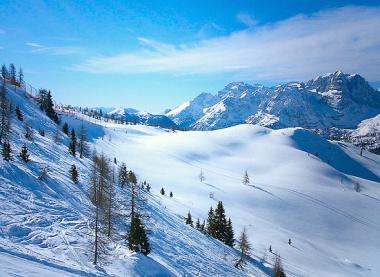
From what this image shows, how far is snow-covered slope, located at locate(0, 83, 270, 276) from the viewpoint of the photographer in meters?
26.9

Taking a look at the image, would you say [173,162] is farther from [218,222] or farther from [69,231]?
[69,231]

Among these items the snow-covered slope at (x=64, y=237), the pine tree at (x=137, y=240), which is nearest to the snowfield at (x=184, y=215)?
the snow-covered slope at (x=64, y=237)

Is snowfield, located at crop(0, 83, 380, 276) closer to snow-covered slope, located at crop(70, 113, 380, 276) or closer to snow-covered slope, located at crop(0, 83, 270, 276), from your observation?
snow-covered slope, located at crop(0, 83, 270, 276)

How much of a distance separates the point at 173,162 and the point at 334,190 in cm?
7658

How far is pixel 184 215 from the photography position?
247 ft

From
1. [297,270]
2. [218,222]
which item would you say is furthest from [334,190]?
[218,222]

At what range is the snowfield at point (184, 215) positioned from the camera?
100ft

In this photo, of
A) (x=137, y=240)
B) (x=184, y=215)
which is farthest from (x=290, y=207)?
(x=137, y=240)

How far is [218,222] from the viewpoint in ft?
218

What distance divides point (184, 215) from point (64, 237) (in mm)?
45126

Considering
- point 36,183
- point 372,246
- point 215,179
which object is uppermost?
point 36,183

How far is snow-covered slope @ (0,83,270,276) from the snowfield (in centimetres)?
12

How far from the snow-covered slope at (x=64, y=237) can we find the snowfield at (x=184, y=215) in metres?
0.12

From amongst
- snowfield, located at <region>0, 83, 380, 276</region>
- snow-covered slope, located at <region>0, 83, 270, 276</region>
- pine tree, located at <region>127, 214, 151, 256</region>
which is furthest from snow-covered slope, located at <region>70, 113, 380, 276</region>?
pine tree, located at <region>127, 214, 151, 256</region>
